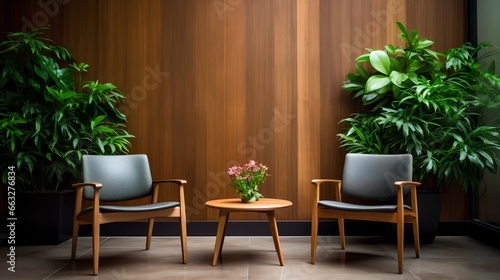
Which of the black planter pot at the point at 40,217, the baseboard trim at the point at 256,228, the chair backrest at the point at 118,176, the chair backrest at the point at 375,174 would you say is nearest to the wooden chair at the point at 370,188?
the chair backrest at the point at 375,174

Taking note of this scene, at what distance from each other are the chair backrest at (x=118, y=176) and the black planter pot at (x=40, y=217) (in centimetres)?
68

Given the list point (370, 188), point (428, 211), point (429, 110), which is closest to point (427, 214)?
point (428, 211)

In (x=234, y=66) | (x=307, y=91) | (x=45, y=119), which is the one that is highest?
(x=234, y=66)

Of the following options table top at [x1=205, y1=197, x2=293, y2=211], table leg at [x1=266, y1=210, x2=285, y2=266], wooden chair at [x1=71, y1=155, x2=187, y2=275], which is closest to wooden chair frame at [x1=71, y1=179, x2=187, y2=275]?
wooden chair at [x1=71, y1=155, x2=187, y2=275]

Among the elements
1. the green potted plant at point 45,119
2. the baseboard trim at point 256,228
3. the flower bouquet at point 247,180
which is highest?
the green potted plant at point 45,119

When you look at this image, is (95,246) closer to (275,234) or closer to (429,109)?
(275,234)

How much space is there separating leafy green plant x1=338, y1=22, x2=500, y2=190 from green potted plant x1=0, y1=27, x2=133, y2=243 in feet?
7.88

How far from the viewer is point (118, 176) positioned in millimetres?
4180

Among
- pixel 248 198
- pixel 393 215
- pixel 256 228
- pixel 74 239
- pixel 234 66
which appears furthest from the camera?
pixel 234 66

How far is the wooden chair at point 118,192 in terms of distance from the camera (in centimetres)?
355

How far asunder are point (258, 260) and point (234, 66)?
214 cm

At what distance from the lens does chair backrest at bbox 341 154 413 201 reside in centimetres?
406

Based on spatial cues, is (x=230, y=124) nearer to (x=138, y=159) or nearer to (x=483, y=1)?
(x=138, y=159)

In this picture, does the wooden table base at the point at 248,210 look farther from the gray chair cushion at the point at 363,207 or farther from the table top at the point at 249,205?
the gray chair cushion at the point at 363,207
